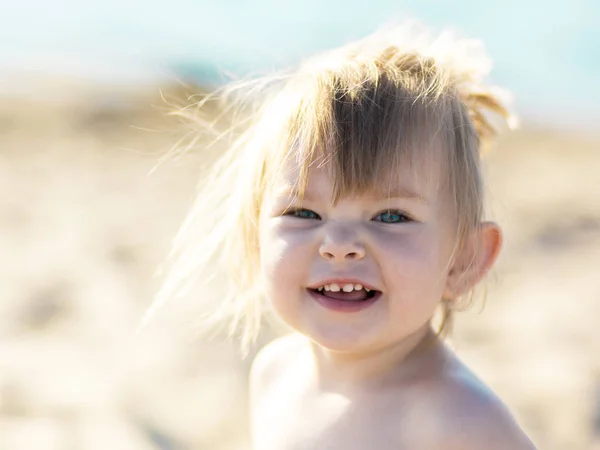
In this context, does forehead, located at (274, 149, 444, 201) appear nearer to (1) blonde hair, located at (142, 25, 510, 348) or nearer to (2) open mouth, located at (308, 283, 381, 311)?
(1) blonde hair, located at (142, 25, 510, 348)

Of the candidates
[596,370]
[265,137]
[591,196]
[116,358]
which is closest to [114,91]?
[591,196]

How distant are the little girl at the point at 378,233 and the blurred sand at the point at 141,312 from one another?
0.95 m

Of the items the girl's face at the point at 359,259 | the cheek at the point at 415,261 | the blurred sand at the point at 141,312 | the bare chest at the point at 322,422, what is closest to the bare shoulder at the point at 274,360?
the bare chest at the point at 322,422

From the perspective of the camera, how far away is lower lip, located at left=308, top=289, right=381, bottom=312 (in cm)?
161

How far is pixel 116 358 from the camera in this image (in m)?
3.33

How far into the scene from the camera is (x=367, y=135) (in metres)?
1.59

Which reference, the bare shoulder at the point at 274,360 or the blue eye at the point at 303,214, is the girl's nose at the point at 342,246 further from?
the bare shoulder at the point at 274,360

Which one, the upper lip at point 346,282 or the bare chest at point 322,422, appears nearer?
the upper lip at point 346,282

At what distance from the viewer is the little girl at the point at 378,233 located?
1.59m

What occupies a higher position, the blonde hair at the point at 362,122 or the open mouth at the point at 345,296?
the blonde hair at the point at 362,122

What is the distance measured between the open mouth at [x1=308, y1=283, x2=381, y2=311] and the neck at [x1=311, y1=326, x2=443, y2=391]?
17 cm

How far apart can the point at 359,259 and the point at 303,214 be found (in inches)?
6.3

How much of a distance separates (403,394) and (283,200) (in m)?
0.46

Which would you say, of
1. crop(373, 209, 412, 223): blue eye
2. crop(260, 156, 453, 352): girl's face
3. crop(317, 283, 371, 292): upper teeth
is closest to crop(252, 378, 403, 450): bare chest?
crop(260, 156, 453, 352): girl's face
